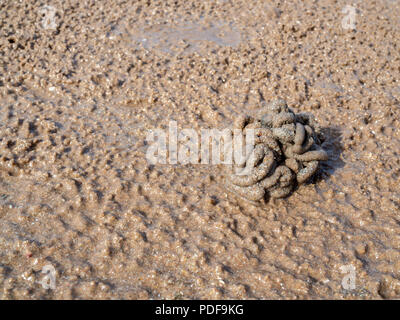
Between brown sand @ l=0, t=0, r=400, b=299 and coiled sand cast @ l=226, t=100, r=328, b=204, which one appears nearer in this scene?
brown sand @ l=0, t=0, r=400, b=299

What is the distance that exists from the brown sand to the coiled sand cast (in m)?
0.15

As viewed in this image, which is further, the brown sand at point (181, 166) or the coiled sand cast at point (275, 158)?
the coiled sand cast at point (275, 158)

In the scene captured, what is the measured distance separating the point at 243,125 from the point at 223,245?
39.6 inches

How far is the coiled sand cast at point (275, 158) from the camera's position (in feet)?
8.98

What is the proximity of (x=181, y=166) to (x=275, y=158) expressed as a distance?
85 cm

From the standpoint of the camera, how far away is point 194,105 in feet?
12.4

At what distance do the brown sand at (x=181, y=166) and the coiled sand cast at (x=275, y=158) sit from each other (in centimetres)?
15

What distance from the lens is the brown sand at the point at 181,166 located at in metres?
2.37

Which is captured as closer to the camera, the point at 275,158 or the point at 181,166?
the point at 275,158

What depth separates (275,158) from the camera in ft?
9.33

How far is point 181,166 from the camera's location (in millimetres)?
3152

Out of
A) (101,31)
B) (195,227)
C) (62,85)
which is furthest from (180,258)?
(101,31)

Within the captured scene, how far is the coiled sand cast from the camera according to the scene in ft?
8.98

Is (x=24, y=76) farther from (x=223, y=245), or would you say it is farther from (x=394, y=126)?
(x=394, y=126)
